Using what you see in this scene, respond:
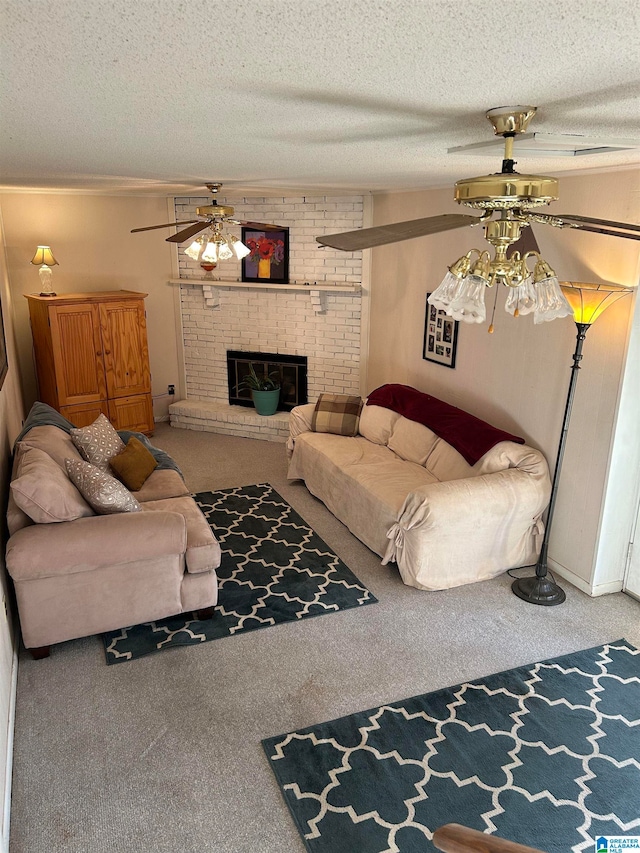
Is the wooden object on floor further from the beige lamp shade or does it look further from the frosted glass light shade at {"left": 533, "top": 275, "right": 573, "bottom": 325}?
the beige lamp shade

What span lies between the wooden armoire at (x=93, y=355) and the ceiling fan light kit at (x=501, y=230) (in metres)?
4.70

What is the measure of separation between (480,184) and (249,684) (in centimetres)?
248

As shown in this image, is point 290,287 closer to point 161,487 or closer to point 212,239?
point 212,239

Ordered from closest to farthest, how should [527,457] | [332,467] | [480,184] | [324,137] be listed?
[480,184] → [324,137] → [527,457] → [332,467]

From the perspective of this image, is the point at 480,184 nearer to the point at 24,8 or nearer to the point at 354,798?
the point at 24,8

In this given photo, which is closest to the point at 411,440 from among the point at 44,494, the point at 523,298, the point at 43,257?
the point at 44,494

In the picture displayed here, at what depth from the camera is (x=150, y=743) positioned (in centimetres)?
267

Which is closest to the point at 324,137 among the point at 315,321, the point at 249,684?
the point at 249,684

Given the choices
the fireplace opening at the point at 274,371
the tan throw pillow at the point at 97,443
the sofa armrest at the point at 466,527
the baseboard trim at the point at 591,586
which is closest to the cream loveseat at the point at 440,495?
the sofa armrest at the point at 466,527

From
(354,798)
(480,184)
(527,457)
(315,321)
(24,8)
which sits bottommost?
(354,798)

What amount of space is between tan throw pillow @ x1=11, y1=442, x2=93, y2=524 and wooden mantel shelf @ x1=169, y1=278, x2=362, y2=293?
12.1ft

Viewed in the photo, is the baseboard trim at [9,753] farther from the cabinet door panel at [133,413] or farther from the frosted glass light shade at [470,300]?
the cabinet door panel at [133,413]

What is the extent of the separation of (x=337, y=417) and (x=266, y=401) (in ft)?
4.72

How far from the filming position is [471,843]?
104cm
